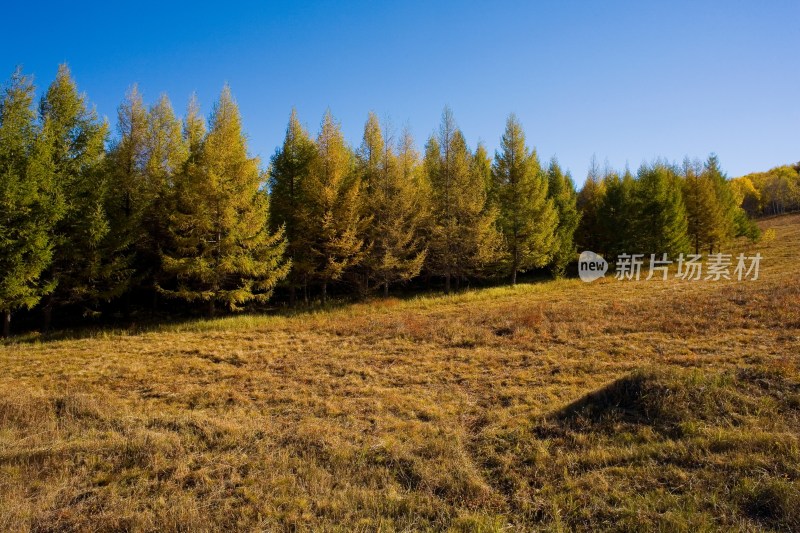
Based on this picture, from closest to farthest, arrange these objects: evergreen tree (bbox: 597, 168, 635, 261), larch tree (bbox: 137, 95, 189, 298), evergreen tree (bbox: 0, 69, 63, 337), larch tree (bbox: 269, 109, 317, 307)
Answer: evergreen tree (bbox: 0, 69, 63, 337), larch tree (bbox: 137, 95, 189, 298), larch tree (bbox: 269, 109, 317, 307), evergreen tree (bbox: 597, 168, 635, 261)

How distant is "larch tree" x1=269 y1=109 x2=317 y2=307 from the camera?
920 inches

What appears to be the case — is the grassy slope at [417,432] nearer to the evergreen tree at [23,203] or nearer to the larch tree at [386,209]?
the evergreen tree at [23,203]

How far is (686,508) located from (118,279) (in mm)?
22698

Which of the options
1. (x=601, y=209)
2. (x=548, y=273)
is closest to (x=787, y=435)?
(x=548, y=273)

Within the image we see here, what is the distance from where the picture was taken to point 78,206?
56.9 ft

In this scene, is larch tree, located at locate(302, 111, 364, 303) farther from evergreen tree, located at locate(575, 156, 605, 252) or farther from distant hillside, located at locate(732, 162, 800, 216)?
distant hillside, located at locate(732, 162, 800, 216)

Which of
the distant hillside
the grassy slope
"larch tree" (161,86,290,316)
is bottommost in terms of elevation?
the grassy slope

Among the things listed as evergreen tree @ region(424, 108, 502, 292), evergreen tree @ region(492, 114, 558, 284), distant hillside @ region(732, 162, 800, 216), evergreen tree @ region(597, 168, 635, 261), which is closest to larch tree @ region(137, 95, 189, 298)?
evergreen tree @ region(424, 108, 502, 292)

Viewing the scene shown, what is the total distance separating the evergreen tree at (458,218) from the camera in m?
25.6

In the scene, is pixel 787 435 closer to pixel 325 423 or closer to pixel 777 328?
pixel 325 423

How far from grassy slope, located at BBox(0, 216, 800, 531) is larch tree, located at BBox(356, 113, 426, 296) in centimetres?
994

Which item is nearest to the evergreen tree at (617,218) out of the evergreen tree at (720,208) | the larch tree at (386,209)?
the evergreen tree at (720,208)

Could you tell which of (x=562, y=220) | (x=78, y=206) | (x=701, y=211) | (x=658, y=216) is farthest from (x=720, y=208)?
(x=78, y=206)

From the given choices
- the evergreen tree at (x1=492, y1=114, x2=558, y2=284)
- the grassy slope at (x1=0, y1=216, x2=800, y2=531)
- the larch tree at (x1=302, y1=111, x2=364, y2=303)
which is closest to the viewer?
the grassy slope at (x1=0, y1=216, x2=800, y2=531)
